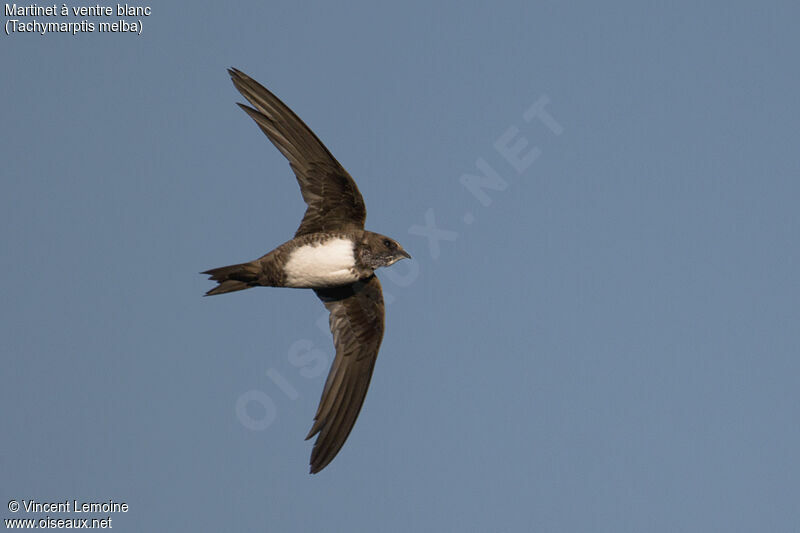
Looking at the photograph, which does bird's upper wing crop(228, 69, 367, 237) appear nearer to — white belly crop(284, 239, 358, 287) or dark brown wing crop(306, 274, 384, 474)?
white belly crop(284, 239, 358, 287)

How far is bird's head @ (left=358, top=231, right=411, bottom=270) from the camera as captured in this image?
485 inches

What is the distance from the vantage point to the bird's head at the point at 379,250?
12320 millimetres

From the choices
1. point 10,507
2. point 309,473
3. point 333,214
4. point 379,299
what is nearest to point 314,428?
point 309,473

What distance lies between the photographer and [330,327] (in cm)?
1329

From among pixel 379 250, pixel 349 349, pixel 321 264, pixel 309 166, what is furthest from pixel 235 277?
pixel 349 349

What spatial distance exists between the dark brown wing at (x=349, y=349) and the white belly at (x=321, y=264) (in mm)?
864

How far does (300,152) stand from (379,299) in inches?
90.9

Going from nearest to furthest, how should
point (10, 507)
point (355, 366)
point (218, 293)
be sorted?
1. point (218, 293)
2. point (355, 366)
3. point (10, 507)

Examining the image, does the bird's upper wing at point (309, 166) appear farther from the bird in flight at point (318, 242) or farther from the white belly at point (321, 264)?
the white belly at point (321, 264)

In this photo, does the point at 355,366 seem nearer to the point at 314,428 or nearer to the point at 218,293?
the point at 314,428

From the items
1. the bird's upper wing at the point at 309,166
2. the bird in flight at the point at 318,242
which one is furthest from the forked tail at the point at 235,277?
the bird's upper wing at the point at 309,166

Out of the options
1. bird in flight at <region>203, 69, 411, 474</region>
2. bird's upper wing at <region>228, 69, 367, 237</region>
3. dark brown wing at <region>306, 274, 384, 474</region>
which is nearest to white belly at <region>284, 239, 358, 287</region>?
bird in flight at <region>203, 69, 411, 474</region>

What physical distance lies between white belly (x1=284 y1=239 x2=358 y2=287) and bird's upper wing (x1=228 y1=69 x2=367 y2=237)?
28 cm

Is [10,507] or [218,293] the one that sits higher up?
[218,293]
